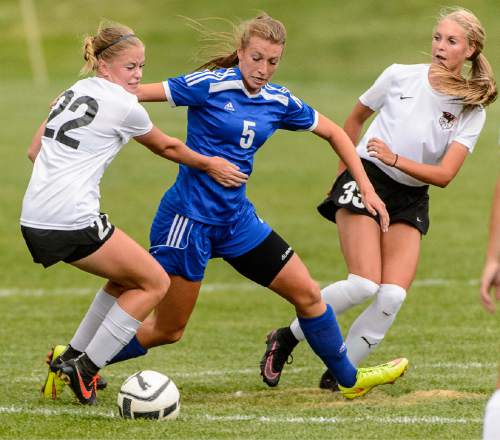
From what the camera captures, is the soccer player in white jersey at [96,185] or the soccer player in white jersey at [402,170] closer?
the soccer player in white jersey at [96,185]

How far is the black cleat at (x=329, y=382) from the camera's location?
24.4ft

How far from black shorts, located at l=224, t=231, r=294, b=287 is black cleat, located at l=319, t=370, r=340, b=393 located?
34.8 inches

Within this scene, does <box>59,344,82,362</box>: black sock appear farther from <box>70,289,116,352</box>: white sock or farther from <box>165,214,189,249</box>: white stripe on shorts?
<box>165,214,189,249</box>: white stripe on shorts

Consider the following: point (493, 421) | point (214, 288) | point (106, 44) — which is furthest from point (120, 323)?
point (214, 288)

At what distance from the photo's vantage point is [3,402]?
6.82 meters

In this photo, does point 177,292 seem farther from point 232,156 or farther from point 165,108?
point 165,108

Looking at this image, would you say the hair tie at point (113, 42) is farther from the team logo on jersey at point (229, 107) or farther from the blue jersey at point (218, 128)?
the team logo on jersey at point (229, 107)

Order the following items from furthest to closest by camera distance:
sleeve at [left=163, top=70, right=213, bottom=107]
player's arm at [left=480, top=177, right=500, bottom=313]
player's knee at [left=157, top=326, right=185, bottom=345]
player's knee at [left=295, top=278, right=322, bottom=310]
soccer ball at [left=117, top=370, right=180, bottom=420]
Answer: player's knee at [left=157, top=326, right=185, bottom=345]
player's knee at [left=295, top=278, right=322, bottom=310]
sleeve at [left=163, top=70, right=213, bottom=107]
soccer ball at [left=117, top=370, right=180, bottom=420]
player's arm at [left=480, top=177, right=500, bottom=313]

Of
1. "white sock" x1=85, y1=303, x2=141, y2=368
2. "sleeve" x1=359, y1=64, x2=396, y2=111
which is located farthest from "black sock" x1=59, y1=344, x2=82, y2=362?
"sleeve" x1=359, y1=64, x2=396, y2=111

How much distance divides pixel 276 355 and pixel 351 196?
108 centimetres

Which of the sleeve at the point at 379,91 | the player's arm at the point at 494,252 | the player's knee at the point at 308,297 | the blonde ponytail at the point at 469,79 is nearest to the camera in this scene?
the player's arm at the point at 494,252

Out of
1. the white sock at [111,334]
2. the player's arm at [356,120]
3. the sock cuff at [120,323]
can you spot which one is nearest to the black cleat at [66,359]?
the white sock at [111,334]

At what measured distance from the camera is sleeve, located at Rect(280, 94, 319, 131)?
23.0 ft

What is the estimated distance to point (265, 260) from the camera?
22.5 feet
